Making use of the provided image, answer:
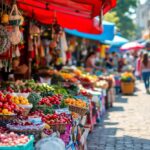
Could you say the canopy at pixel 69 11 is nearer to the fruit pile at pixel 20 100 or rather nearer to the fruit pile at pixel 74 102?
the fruit pile at pixel 74 102

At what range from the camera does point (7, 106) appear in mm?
6270

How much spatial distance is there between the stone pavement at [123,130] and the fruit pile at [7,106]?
7.19 ft

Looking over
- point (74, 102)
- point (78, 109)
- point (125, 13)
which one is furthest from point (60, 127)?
point (125, 13)

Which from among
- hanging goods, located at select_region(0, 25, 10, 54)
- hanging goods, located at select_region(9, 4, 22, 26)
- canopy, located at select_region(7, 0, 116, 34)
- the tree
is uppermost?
the tree

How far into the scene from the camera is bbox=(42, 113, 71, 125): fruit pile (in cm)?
601

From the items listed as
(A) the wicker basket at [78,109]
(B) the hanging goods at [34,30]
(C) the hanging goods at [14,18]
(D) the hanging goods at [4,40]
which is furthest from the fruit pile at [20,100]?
(B) the hanging goods at [34,30]

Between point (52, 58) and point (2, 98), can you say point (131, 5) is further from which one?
point (2, 98)

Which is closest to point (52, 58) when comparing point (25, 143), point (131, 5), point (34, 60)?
point (34, 60)

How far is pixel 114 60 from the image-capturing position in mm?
30844

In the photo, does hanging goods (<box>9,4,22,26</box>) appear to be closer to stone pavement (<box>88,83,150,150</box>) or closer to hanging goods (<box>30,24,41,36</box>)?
stone pavement (<box>88,83,150,150</box>)

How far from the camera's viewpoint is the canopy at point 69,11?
357 inches

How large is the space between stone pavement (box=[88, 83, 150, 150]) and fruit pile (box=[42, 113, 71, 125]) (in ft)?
6.78

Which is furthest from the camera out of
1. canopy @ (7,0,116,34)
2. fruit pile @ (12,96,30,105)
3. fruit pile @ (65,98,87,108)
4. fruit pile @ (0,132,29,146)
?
canopy @ (7,0,116,34)


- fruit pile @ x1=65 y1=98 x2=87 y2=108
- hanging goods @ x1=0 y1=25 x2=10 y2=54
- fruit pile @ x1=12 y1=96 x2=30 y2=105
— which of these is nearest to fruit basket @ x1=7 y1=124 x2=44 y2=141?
fruit pile @ x1=12 y1=96 x2=30 y2=105
